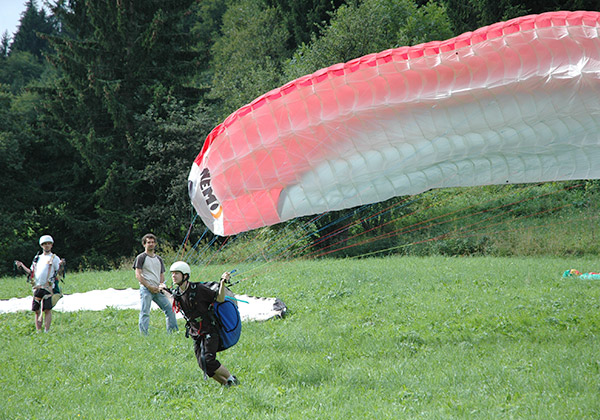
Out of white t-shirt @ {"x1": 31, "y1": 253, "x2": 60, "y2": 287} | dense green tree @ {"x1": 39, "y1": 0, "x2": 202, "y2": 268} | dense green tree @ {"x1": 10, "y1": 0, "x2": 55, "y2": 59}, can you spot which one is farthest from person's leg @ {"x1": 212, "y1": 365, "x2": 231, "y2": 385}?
dense green tree @ {"x1": 10, "y1": 0, "x2": 55, "y2": 59}

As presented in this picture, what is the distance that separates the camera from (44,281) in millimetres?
8594

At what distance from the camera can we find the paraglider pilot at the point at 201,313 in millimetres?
5609

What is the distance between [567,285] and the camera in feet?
32.1

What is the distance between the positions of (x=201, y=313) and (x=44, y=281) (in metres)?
4.09

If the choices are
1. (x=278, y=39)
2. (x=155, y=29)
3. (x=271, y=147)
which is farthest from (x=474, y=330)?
(x=278, y=39)

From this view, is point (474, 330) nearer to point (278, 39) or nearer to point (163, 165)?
point (163, 165)

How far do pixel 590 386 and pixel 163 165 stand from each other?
18096 mm

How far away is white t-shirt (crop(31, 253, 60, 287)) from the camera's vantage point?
8.59m

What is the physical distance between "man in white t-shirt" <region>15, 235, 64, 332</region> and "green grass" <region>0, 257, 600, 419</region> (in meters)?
0.31

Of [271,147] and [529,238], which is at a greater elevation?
[271,147]

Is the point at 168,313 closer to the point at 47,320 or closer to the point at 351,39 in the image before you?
the point at 47,320

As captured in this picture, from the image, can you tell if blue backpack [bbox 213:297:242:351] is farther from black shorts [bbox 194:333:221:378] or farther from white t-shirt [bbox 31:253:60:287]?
white t-shirt [bbox 31:253:60:287]

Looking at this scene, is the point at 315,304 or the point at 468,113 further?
the point at 315,304

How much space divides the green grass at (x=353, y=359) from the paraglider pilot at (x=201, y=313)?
21 centimetres
